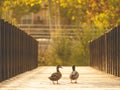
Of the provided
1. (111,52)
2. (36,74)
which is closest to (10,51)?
(36,74)

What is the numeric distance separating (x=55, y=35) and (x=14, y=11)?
2048cm

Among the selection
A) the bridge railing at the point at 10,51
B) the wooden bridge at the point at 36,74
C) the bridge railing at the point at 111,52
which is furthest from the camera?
the bridge railing at the point at 111,52

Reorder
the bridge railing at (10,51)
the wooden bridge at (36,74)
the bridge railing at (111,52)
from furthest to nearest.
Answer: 1. the bridge railing at (111,52)
2. the bridge railing at (10,51)
3. the wooden bridge at (36,74)

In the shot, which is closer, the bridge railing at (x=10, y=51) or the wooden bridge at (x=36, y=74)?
the wooden bridge at (x=36, y=74)

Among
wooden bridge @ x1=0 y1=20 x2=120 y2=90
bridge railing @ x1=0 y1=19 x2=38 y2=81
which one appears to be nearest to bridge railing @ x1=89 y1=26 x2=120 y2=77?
wooden bridge @ x1=0 y1=20 x2=120 y2=90

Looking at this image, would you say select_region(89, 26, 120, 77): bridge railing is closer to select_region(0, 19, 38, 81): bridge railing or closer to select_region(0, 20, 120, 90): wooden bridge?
select_region(0, 20, 120, 90): wooden bridge

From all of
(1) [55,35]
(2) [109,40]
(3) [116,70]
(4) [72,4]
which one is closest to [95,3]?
(1) [55,35]

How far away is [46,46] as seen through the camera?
60594 mm

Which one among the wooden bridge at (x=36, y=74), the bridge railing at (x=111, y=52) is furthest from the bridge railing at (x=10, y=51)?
the bridge railing at (x=111, y=52)

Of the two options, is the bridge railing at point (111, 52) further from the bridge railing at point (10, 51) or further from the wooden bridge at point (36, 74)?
the bridge railing at point (10, 51)

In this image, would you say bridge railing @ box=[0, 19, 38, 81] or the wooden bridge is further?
bridge railing @ box=[0, 19, 38, 81]

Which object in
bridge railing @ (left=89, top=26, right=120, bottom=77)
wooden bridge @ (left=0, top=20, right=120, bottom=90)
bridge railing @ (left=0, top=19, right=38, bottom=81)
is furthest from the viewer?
bridge railing @ (left=89, top=26, right=120, bottom=77)

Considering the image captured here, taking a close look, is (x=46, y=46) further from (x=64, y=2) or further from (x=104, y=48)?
A: (x=104, y=48)

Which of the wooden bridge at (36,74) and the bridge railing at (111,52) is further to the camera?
the bridge railing at (111,52)
